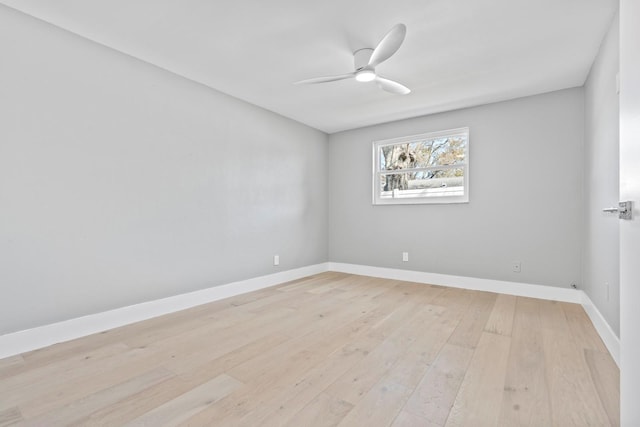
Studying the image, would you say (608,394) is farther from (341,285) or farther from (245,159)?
(245,159)

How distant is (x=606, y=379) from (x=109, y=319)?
332 centimetres

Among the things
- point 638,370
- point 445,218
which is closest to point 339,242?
point 445,218

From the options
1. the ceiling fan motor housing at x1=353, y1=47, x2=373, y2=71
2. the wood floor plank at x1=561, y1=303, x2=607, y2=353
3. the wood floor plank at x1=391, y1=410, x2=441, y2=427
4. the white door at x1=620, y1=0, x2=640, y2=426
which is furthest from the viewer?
the ceiling fan motor housing at x1=353, y1=47, x2=373, y2=71

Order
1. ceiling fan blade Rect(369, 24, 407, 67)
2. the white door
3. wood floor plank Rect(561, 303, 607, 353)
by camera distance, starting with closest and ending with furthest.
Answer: the white door
ceiling fan blade Rect(369, 24, 407, 67)
wood floor plank Rect(561, 303, 607, 353)

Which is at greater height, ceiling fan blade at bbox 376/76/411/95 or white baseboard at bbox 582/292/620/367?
ceiling fan blade at bbox 376/76/411/95

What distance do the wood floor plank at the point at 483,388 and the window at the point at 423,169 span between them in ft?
6.94

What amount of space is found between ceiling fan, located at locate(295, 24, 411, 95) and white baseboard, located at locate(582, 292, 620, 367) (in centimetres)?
234

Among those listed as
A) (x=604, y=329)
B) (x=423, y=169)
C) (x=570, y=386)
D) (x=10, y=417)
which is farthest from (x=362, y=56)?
(x=10, y=417)

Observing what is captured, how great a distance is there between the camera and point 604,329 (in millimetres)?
2143

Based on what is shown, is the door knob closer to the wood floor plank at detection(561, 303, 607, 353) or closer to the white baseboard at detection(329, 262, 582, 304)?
the wood floor plank at detection(561, 303, 607, 353)

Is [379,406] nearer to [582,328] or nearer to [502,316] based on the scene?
[502,316]

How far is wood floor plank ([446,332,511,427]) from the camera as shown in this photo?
1360 millimetres

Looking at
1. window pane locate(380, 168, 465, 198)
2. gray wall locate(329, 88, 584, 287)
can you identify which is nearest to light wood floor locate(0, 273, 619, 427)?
gray wall locate(329, 88, 584, 287)

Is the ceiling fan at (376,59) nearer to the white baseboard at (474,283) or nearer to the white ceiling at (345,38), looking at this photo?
the white ceiling at (345,38)
